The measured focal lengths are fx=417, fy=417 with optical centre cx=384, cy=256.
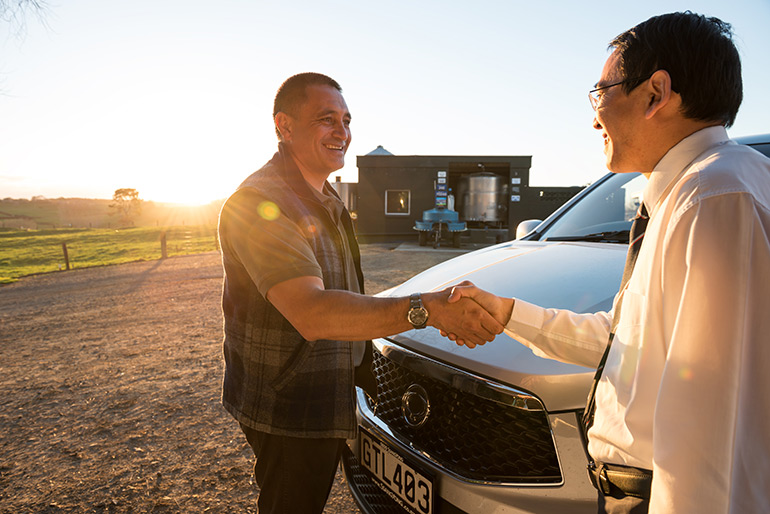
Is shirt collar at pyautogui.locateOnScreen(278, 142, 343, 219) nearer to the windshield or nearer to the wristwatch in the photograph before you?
the wristwatch

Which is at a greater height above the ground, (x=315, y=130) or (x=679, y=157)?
(x=315, y=130)

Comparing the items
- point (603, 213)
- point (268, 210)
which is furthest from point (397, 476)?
point (603, 213)

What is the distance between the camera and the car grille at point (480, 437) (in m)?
1.33

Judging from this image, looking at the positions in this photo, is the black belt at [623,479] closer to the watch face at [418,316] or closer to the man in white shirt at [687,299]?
the man in white shirt at [687,299]

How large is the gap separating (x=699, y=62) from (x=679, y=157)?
25 cm

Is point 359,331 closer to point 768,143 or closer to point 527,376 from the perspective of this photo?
point 527,376

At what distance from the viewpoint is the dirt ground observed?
8.05 ft

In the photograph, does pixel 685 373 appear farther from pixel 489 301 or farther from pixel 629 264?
pixel 489 301

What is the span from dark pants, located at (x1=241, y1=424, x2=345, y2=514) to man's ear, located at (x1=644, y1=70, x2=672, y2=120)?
1507 millimetres

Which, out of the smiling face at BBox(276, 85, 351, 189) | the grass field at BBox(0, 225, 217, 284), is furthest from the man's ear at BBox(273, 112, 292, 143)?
the grass field at BBox(0, 225, 217, 284)

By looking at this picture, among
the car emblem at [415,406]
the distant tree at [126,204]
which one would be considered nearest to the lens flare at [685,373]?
the car emblem at [415,406]

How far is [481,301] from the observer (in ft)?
4.60

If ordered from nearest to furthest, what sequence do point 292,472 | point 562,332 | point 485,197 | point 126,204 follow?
point 562,332, point 292,472, point 485,197, point 126,204

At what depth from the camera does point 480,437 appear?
146 centimetres
